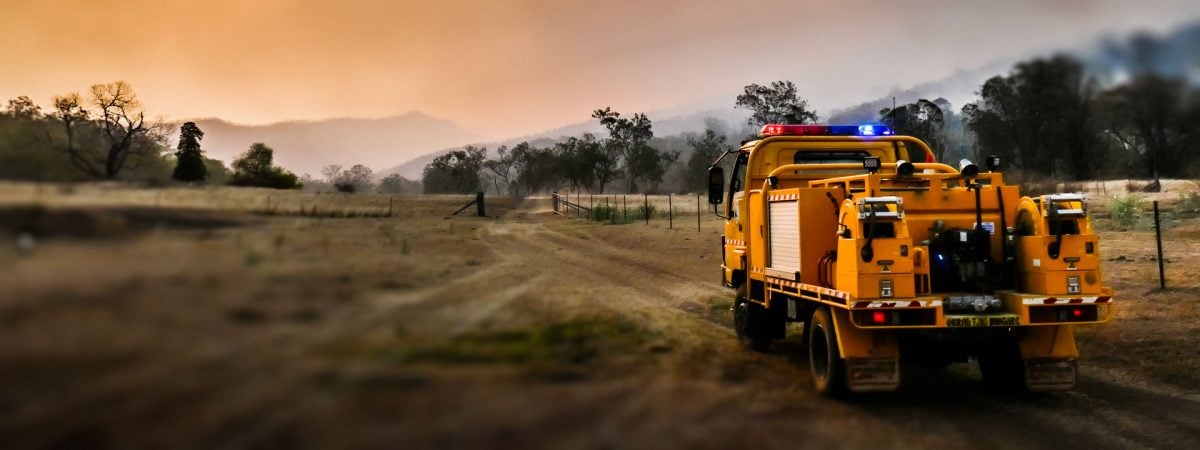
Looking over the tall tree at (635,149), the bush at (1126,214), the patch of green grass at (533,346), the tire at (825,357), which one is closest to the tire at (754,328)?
the tire at (825,357)

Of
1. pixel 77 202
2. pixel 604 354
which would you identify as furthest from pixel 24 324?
pixel 604 354

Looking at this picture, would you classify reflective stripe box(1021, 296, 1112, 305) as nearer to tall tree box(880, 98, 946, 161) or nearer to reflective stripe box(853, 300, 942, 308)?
reflective stripe box(853, 300, 942, 308)

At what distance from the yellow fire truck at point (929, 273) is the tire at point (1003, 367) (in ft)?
0.04

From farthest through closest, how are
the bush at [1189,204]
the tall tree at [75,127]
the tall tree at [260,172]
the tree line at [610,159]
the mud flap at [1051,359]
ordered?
1. the tree line at [610,159]
2. the bush at [1189,204]
3. the mud flap at [1051,359]
4. the tall tree at [260,172]
5. the tall tree at [75,127]

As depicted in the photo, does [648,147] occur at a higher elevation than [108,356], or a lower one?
higher

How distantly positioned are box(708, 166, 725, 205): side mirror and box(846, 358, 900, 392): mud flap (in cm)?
373

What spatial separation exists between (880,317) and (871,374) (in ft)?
1.87

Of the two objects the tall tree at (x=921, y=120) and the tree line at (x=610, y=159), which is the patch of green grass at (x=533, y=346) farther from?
the tree line at (x=610, y=159)

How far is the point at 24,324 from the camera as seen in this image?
1.71 meters

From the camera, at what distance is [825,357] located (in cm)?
700

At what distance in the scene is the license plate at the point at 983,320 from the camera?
627 cm

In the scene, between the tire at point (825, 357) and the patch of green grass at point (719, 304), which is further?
the patch of green grass at point (719, 304)

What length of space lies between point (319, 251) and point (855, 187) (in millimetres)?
5487

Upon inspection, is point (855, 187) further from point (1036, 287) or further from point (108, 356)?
point (108, 356)
